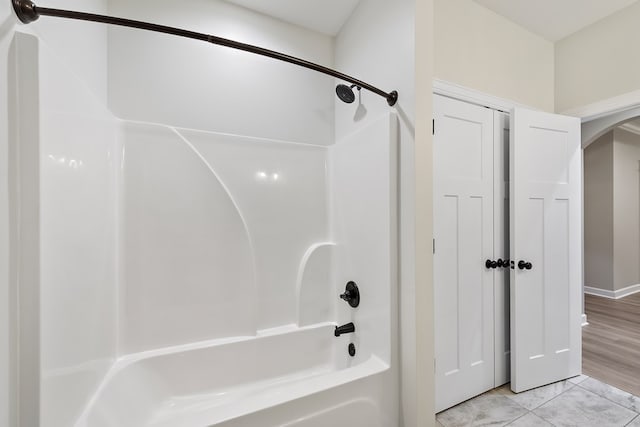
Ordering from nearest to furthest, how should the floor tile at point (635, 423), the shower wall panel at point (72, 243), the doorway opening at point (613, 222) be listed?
1. the shower wall panel at point (72, 243)
2. the floor tile at point (635, 423)
3. the doorway opening at point (613, 222)

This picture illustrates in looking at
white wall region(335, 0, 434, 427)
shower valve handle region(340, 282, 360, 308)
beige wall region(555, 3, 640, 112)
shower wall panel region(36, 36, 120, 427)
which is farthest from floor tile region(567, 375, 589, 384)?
shower wall panel region(36, 36, 120, 427)

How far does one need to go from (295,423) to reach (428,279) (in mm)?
811

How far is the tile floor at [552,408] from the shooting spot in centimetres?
162

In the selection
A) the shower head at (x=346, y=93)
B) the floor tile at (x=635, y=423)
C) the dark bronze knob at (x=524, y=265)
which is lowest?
the floor tile at (x=635, y=423)

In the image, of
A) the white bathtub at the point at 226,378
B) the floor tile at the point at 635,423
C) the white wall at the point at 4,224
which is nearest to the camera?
the white wall at the point at 4,224

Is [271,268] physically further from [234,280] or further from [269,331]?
[269,331]

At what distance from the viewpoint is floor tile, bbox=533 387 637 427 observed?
5.25ft

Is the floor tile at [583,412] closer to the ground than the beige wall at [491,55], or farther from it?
closer to the ground

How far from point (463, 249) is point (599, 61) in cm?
193

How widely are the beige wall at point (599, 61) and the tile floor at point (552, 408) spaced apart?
7.23 feet

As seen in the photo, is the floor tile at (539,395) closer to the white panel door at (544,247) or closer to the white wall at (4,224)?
the white panel door at (544,247)

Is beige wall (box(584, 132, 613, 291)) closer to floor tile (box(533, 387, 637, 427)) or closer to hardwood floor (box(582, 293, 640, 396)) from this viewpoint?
hardwood floor (box(582, 293, 640, 396))

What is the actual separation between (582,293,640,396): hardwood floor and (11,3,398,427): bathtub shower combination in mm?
2090

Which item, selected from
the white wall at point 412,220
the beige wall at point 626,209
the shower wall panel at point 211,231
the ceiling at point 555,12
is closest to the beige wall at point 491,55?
the ceiling at point 555,12
